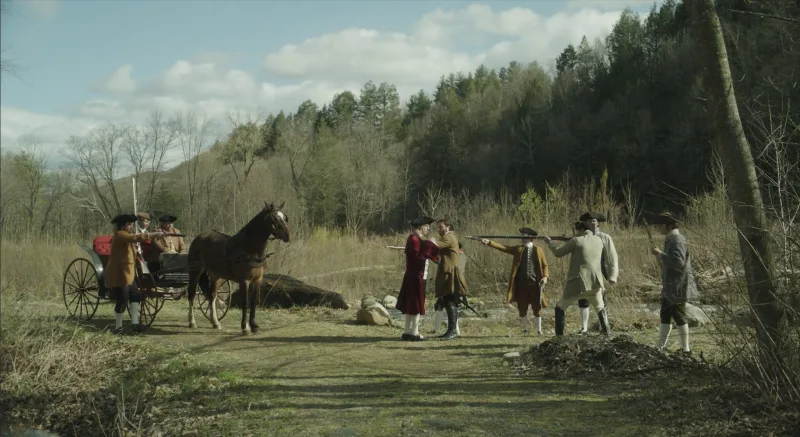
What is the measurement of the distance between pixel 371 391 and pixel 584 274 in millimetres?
4920

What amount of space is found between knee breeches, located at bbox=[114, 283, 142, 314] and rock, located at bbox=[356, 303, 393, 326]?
452 centimetres

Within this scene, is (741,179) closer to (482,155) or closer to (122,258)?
(122,258)

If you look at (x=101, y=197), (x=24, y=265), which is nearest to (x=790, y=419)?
(x=24, y=265)

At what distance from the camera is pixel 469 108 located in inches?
2913

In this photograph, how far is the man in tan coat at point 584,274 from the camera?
Answer: 13.2 meters

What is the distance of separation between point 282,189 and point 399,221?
16.6 meters

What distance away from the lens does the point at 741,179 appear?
331 inches

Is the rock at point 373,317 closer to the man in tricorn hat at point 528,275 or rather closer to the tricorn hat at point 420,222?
the man in tricorn hat at point 528,275

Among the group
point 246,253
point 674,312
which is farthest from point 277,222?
point 674,312

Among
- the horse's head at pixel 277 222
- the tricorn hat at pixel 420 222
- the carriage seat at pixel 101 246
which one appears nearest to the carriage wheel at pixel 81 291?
the carriage seat at pixel 101 246

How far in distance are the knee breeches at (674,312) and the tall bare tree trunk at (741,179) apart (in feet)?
10.1

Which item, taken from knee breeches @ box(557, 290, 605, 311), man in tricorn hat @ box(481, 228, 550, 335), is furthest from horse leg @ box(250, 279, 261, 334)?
knee breeches @ box(557, 290, 605, 311)

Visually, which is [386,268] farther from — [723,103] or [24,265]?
[723,103]

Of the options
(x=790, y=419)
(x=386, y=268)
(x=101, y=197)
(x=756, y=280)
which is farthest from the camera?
(x=101, y=197)
